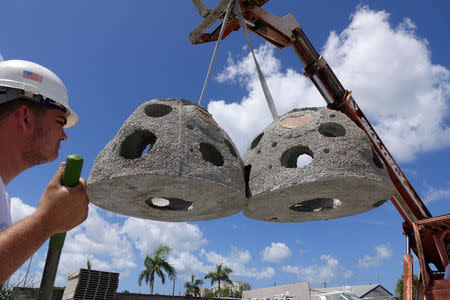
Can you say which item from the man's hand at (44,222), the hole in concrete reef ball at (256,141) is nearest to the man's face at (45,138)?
the man's hand at (44,222)

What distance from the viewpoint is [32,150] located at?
2258 mm

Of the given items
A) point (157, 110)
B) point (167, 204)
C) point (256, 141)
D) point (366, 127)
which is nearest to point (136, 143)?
point (157, 110)

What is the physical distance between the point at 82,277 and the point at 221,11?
1409 centimetres

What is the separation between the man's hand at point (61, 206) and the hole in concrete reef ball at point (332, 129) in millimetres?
4053

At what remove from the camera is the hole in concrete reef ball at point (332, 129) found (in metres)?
5.62

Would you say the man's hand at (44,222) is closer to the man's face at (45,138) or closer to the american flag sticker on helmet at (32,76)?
the man's face at (45,138)

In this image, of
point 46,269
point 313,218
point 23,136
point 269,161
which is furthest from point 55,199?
point 313,218

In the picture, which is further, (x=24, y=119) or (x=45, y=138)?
(x=45, y=138)

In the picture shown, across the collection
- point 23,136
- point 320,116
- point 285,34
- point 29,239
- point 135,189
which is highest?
point 285,34

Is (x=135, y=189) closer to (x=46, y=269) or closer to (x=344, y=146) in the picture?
(x=46, y=269)

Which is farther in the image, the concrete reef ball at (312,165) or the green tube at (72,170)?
the concrete reef ball at (312,165)

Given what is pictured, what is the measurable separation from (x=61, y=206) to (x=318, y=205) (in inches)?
217

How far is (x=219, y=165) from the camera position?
531 centimetres

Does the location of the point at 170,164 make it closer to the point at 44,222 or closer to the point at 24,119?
the point at 24,119
